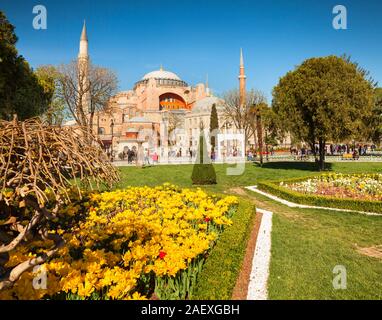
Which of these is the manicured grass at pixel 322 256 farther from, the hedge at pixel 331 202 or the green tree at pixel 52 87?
the green tree at pixel 52 87

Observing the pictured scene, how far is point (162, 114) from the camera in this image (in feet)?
232

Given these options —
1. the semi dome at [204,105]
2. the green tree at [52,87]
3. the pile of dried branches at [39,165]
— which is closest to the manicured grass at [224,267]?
the pile of dried branches at [39,165]

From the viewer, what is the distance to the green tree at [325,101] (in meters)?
20.0

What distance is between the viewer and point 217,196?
10781mm

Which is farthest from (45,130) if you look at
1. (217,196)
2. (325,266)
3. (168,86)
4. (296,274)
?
(168,86)

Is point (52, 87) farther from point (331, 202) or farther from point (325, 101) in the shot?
point (331, 202)

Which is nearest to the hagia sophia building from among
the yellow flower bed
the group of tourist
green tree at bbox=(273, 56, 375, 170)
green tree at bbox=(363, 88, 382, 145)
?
the group of tourist

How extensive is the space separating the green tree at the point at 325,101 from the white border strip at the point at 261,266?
14.2 meters

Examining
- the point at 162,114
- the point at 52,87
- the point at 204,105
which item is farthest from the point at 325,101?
the point at 162,114

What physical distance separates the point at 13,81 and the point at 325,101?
818 inches

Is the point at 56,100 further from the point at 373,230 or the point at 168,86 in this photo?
the point at 168,86
